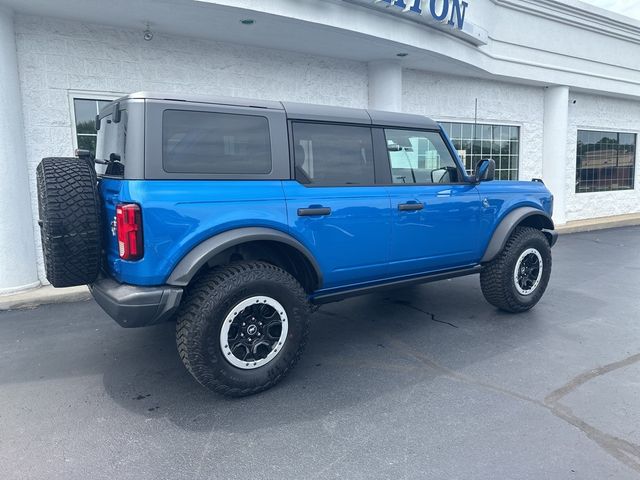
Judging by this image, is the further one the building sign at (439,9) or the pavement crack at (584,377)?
the building sign at (439,9)

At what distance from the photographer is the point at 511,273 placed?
4855mm

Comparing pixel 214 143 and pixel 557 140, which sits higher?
pixel 557 140

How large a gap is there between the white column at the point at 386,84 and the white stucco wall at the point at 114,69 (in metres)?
1.37

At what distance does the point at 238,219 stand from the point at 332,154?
1.10m

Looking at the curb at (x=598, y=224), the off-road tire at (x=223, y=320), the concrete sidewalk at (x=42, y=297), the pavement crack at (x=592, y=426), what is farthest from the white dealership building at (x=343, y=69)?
the pavement crack at (x=592, y=426)

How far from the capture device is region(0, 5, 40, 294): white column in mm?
5637

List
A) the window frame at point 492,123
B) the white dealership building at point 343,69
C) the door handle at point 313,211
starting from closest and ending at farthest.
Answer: the door handle at point 313,211 → the white dealership building at point 343,69 → the window frame at point 492,123

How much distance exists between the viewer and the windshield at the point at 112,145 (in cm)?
321

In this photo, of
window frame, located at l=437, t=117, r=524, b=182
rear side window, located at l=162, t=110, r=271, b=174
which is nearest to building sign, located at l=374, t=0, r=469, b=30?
window frame, located at l=437, t=117, r=524, b=182

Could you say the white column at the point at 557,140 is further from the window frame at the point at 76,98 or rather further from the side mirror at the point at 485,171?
the window frame at the point at 76,98

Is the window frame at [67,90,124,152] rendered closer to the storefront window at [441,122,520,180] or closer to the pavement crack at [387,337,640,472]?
the pavement crack at [387,337,640,472]

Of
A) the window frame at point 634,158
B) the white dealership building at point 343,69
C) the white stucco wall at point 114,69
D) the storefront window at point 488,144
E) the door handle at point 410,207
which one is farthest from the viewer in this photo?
the window frame at point 634,158

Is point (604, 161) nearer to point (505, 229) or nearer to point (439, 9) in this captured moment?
point (439, 9)

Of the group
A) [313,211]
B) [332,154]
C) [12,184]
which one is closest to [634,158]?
[332,154]
